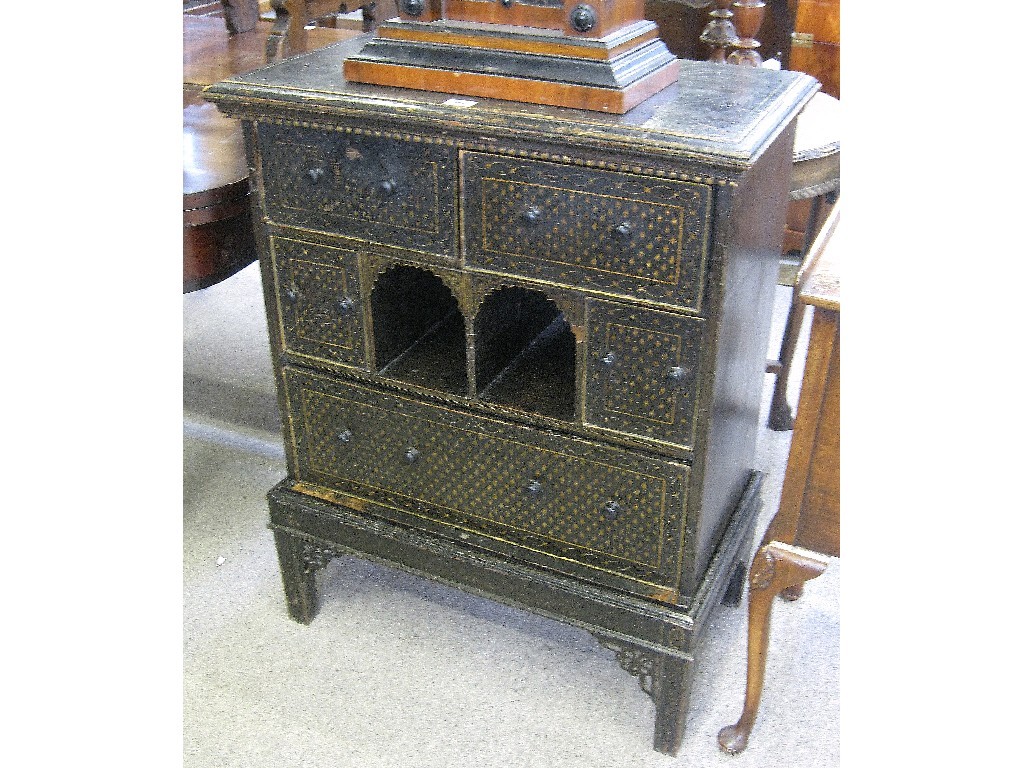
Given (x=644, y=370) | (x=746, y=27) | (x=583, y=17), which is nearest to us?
(x=583, y=17)

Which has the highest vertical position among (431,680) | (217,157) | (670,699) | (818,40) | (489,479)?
(818,40)

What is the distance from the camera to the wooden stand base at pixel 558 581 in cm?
185

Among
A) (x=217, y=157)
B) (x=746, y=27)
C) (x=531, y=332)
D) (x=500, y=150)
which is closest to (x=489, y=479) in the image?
(x=531, y=332)

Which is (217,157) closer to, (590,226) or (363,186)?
(363,186)

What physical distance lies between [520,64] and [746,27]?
1.44 m

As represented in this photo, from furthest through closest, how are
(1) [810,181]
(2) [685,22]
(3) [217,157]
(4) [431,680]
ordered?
(2) [685,22], (3) [217,157], (1) [810,181], (4) [431,680]

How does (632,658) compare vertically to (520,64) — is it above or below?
below

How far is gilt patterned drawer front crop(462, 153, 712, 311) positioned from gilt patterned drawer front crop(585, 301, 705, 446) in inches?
2.0

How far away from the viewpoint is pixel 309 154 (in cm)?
172

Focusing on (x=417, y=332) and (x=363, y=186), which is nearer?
(x=363, y=186)

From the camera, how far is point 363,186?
5.58 ft

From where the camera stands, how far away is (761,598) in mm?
1819

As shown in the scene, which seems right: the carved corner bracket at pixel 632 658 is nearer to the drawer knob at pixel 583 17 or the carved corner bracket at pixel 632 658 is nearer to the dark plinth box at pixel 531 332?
the dark plinth box at pixel 531 332

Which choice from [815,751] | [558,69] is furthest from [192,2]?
[815,751]
